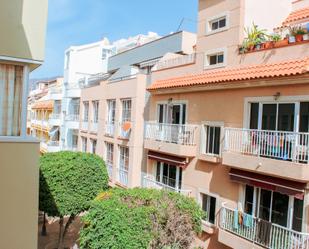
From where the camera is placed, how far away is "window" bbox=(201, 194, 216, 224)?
14.8 meters

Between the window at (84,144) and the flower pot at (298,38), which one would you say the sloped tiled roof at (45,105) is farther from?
the flower pot at (298,38)

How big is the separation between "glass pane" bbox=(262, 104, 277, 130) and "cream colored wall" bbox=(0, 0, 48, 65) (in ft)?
29.2

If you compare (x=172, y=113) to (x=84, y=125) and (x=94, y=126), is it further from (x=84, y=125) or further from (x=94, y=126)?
(x=84, y=125)

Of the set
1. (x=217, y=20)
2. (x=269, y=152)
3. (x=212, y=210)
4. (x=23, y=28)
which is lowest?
(x=212, y=210)

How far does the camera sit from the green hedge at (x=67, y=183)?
17578mm

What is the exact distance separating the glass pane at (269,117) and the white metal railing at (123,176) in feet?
39.5

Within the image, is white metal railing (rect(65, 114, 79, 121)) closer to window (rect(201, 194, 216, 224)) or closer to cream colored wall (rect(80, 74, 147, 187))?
cream colored wall (rect(80, 74, 147, 187))

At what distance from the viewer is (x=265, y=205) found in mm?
12383

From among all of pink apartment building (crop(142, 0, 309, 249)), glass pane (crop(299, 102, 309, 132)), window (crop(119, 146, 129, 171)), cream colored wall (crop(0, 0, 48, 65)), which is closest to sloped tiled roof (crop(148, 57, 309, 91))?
pink apartment building (crop(142, 0, 309, 249))

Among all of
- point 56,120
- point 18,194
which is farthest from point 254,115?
point 56,120

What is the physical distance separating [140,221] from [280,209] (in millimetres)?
5425

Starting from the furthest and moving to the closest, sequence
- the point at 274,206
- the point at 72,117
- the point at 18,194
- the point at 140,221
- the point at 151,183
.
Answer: the point at 72,117 < the point at 151,183 < the point at 274,206 < the point at 140,221 < the point at 18,194

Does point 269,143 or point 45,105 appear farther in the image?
point 45,105

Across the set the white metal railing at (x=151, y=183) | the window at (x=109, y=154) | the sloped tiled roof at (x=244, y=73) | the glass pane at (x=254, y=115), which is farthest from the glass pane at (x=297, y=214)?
the window at (x=109, y=154)
